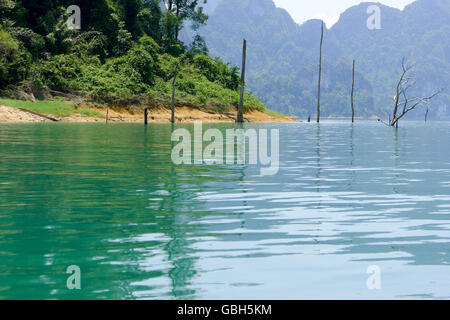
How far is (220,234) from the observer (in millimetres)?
6699

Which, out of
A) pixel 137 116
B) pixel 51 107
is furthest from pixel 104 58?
pixel 51 107

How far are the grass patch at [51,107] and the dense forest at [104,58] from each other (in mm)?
1556

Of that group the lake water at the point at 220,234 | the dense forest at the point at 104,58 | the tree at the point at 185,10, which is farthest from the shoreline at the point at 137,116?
the lake water at the point at 220,234

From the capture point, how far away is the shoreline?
4431 centimetres

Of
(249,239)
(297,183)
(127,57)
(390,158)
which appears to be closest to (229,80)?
(127,57)

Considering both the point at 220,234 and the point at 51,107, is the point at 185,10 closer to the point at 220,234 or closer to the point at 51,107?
the point at 51,107

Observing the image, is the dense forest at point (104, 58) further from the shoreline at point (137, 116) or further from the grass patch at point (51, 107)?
the grass patch at point (51, 107)

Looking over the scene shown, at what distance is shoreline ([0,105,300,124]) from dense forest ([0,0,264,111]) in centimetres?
111

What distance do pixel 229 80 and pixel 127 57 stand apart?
21366mm

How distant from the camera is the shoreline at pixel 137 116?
44312mm

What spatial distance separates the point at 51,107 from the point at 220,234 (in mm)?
44931

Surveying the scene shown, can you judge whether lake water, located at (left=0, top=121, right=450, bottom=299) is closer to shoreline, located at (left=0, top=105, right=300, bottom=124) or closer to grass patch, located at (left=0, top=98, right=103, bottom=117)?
shoreline, located at (left=0, top=105, right=300, bottom=124)

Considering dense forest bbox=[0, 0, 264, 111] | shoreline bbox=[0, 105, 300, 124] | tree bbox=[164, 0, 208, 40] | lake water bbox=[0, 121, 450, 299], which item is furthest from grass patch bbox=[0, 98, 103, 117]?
tree bbox=[164, 0, 208, 40]
